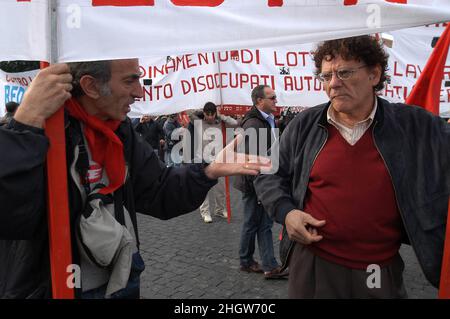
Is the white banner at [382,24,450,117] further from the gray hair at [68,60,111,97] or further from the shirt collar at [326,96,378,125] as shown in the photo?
the gray hair at [68,60,111,97]

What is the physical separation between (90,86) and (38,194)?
48cm

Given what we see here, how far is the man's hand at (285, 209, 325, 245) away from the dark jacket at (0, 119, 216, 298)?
427mm

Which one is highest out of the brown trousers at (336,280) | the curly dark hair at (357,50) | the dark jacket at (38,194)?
the curly dark hair at (357,50)

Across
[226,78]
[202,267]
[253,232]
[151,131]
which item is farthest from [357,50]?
[151,131]

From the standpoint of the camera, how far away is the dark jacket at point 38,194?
1.30 metres

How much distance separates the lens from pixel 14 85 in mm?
5613

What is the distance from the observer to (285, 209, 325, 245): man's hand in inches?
73.5

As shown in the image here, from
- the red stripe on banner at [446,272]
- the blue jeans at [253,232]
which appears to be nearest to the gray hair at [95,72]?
the red stripe on banner at [446,272]

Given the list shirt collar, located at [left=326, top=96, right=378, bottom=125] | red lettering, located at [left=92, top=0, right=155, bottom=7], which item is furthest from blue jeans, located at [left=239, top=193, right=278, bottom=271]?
red lettering, located at [left=92, top=0, right=155, bottom=7]

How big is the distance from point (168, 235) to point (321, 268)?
4040 mm

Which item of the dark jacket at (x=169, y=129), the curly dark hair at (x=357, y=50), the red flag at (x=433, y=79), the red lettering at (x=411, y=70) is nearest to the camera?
the curly dark hair at (x=357, y=50)

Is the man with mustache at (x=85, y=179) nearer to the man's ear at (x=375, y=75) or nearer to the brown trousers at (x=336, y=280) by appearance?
the brown trousers at (x=336, y=280)

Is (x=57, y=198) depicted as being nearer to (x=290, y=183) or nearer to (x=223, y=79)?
(x=290, y=183)

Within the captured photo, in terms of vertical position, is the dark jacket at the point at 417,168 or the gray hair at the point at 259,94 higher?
the gray hair at the point at 259,94
